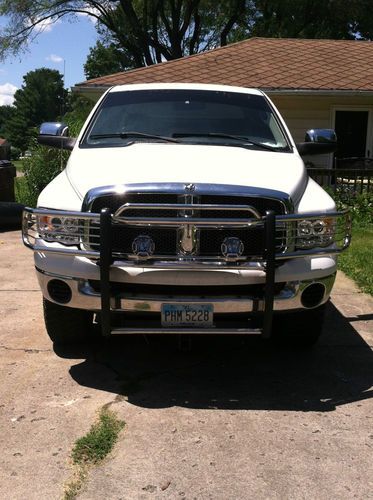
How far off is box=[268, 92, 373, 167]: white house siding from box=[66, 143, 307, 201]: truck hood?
32.8 ft

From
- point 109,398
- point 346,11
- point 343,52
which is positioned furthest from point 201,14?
point 109,398

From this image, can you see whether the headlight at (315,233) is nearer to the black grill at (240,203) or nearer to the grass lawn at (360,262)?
the black grill at (240,203)

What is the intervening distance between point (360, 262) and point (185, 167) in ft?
13.7

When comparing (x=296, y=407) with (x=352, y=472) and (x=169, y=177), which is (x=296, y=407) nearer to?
(x=352, y=472)

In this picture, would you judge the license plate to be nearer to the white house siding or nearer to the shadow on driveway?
the shadow on driveway

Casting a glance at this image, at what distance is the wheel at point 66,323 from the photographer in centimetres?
419

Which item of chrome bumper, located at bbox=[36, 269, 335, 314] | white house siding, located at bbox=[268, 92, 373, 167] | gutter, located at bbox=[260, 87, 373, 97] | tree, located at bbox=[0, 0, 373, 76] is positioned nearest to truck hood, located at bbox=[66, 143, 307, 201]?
chrome bumper, located at bbox=[36, 269, 335, 314]

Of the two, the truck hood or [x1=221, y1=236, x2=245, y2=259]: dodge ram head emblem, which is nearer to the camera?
[x1=221, y1=236, x2=245, y2=259]: dodge ram head emblem

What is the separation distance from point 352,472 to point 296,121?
1228cm

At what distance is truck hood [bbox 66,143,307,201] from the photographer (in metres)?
3.72

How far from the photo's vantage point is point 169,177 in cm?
369

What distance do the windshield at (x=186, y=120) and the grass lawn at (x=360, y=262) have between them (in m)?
2.33

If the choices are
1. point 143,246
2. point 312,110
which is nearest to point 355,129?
point 312,110

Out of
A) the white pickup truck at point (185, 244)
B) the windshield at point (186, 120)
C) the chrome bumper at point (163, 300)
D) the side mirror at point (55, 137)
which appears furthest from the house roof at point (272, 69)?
the chrome bumper at point (163, 300)
